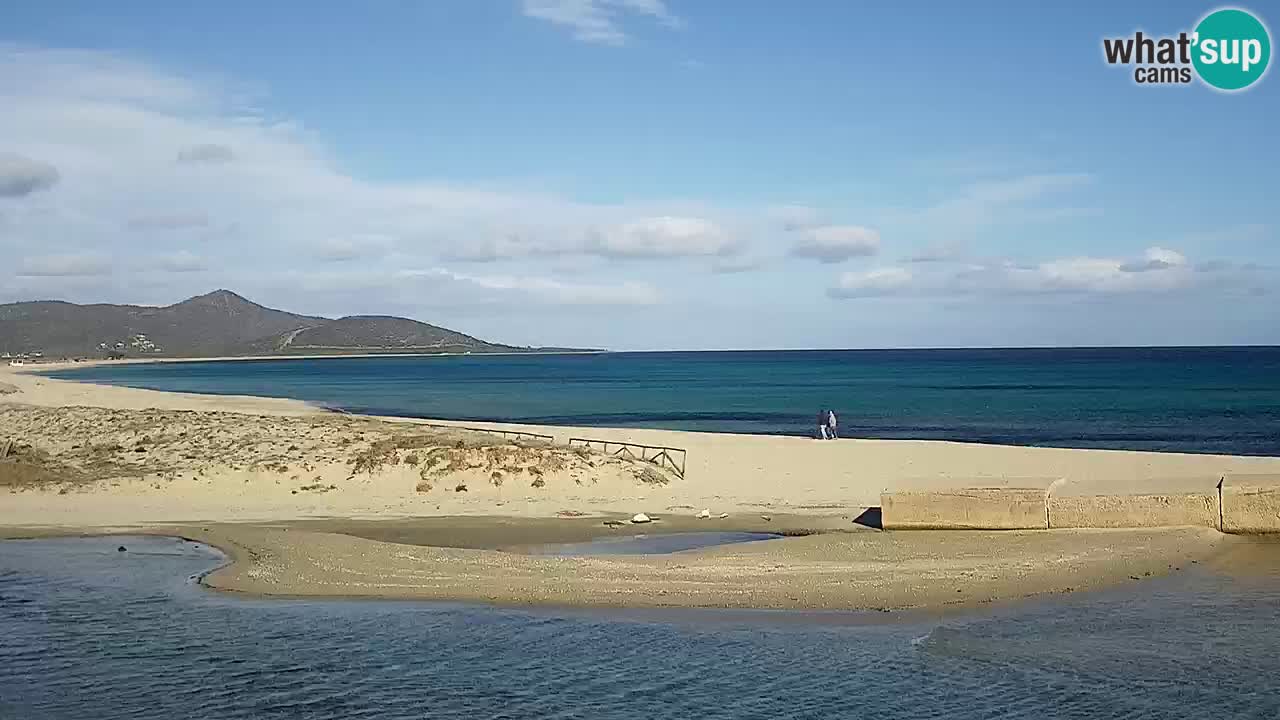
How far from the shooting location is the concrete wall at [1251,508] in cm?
1797

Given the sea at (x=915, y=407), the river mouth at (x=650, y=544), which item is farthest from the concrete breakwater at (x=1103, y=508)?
the sea at (x=915, y=407)

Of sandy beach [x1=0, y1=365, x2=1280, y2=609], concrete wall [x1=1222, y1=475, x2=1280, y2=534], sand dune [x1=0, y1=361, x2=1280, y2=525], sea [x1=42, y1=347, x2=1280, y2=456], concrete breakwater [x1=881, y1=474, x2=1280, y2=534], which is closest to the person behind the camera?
sandy beach [x1=0, y1=365, x2=1280, y2=609]

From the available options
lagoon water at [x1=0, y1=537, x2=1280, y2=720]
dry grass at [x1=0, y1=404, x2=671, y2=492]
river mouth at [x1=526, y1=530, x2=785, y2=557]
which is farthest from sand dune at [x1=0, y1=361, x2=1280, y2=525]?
lagoon water at [x1=0, y1=537, x2=1280, y2=720]

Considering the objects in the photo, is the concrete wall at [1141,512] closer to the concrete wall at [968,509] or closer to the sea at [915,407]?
the concrete wall at [968,509]

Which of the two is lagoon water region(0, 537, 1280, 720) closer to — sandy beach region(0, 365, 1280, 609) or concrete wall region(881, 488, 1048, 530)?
sandy beach region(0, 365, 1280, 609)

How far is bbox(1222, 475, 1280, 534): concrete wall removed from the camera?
17969mm

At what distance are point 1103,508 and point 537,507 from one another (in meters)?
10.5

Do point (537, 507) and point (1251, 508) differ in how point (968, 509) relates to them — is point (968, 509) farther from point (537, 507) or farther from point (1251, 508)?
point (537, 507)

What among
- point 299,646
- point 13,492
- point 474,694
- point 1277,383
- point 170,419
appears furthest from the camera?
point 1277,383

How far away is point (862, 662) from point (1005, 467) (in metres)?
19.0

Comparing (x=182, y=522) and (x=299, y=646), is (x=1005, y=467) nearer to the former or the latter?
(x=182, y=522)

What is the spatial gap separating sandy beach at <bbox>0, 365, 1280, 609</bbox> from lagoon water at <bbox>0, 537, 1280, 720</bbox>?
3.43 feet

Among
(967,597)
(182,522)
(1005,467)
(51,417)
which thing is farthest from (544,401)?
(967,597)

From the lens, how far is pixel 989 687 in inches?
434
